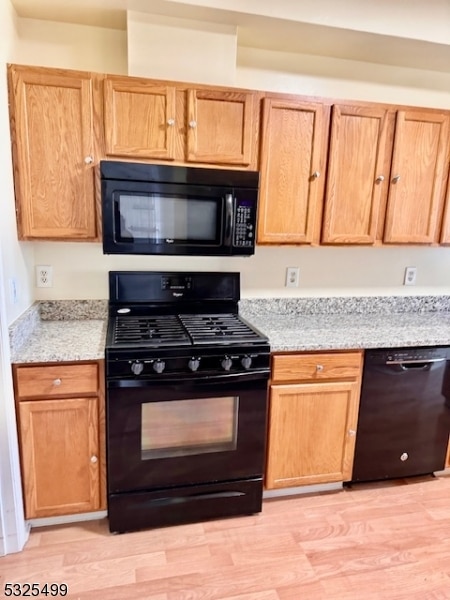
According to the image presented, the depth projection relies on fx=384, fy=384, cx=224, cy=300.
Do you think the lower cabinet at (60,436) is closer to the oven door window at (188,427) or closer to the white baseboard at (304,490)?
the oven door window at (188,427)

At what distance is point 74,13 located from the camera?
185cm

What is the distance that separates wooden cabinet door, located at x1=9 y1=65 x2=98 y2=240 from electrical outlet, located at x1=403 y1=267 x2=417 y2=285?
6.66 feet

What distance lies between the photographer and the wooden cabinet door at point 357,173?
6.70 ft

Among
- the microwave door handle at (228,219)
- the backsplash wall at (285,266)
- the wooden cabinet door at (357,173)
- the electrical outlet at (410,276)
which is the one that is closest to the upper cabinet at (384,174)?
the wooden cabinet door at (357,173)

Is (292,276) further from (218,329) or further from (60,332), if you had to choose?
(60,332)

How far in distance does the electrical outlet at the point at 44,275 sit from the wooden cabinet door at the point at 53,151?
0.32 metres

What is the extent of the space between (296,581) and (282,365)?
904 mm

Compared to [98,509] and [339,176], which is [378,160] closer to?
[339,176]

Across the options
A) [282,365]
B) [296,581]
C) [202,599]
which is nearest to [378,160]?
[282,365]

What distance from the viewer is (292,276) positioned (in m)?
2.44

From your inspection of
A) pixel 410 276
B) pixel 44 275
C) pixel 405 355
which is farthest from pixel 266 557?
pixel 410 276

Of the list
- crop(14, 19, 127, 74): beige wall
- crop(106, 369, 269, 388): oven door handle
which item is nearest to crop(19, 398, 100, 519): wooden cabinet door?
crop(106, 369, 269, 388): oven door handle

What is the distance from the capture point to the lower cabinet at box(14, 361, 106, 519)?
1668mm

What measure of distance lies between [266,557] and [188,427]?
26.3 inches
